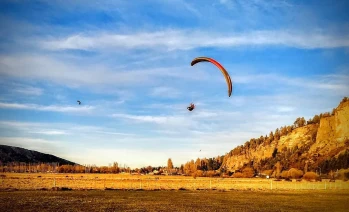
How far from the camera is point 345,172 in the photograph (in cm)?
12331

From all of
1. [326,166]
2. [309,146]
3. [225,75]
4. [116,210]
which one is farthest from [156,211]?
[309,146]

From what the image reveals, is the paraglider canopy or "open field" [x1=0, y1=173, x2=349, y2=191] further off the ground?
the paraglider canopy

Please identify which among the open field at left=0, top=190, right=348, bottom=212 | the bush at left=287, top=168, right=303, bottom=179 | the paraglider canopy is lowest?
the bush at left=287, top=168, right=303, bottom=179

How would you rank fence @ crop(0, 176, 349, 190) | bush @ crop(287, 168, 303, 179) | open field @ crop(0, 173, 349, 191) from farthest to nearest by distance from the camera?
bush @ crop(287, 168, 303, 179) < fence @ crop(0, 176, 349, 190) < open field @ crop(0, 173, 349, 191)

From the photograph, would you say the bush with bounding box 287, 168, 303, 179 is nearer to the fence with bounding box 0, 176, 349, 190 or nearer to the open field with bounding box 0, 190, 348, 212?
the fence with bounding box 0, 176, 349, 190

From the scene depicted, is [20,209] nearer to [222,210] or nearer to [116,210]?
[116,210]

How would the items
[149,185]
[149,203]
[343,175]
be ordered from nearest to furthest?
[149,203], [149,185], [343,175]

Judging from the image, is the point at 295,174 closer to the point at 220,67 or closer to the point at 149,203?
the point at 149,203

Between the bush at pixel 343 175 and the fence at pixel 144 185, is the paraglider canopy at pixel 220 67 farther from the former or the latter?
the bush at pixel 343 175

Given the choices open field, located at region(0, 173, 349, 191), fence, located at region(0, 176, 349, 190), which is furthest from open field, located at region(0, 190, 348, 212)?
fence, located at region(0, 176, 349, 190)

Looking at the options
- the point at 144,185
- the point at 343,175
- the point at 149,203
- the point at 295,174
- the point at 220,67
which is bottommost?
the point at 295,174

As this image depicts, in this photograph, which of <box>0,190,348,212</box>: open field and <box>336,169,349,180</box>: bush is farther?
<box>336,169,349,180</box>: bush

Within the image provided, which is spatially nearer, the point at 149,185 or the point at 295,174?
the point at 149,185

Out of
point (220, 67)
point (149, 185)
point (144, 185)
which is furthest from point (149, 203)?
point (144, 185)
